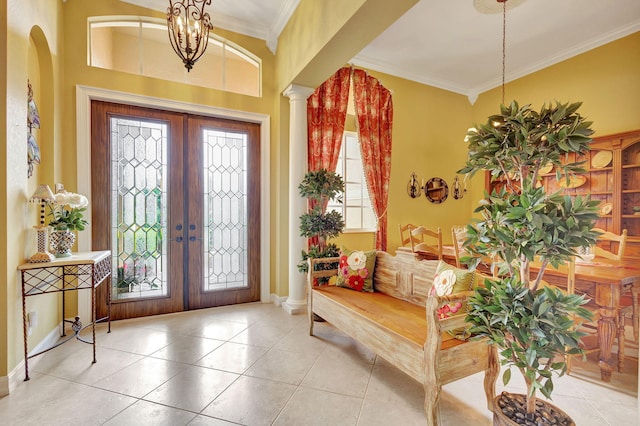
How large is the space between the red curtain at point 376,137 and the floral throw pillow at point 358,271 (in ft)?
5.65

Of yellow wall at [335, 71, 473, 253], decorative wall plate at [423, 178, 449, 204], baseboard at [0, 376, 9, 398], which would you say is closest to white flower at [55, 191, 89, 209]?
baseboard at [0, 376, 9, 398]

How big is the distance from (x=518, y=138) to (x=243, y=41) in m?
3.80

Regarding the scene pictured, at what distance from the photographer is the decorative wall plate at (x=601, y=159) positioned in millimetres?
4121

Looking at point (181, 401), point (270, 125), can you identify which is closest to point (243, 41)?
point (270, 125)

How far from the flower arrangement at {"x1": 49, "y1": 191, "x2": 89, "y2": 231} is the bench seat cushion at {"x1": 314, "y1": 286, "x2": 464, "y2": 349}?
92.4 inches

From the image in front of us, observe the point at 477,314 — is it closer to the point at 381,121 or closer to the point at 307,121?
the point at 307,121

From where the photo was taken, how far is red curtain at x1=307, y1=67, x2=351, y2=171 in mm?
4270

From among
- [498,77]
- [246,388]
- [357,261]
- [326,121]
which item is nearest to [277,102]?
[326,121]

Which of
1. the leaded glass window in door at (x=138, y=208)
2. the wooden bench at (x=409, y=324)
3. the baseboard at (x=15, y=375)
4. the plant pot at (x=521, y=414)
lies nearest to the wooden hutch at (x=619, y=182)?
the wooden bench at (x=409, y=324)

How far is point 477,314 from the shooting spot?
1.53m

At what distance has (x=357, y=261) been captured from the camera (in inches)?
123

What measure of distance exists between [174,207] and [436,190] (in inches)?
173

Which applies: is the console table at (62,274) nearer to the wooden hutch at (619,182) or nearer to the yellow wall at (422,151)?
the yellow wall at (422,151)

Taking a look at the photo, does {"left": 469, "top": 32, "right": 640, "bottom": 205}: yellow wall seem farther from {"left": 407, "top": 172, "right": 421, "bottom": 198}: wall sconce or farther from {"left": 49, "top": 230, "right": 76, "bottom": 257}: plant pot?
{"left": 49, "top": 230, "right": 76, "bottom": 257}: plant pot
